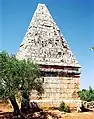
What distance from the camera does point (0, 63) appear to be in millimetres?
17109

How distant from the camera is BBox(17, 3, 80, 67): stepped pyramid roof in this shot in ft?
67.1

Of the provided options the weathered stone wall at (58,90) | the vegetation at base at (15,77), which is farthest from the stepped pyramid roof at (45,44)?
the vegetation at base at (15,77)

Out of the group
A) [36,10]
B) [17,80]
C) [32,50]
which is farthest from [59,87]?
[36,10]

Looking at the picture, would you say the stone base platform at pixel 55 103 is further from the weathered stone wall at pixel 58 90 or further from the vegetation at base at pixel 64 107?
the vegetation at base at pixel 64 107

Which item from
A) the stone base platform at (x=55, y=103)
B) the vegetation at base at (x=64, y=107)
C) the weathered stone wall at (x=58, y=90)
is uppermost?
the weathered stone wall at (x=58, y=90)

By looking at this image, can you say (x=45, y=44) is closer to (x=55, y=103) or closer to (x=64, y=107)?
(x=55, y=103)

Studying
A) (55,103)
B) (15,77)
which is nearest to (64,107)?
(55,103)

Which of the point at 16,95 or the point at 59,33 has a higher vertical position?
the point at 59,33

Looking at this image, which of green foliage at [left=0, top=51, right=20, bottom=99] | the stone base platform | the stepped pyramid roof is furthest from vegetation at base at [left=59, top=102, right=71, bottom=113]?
green foliage at [left=0, top=51, right=20, bottom=99]

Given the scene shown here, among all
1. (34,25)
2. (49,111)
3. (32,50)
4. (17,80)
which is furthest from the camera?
(34,25)

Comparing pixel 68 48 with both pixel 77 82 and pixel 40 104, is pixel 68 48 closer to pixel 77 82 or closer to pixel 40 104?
pixel 77 82

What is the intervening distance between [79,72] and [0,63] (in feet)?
21.4

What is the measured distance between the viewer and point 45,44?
21172mm

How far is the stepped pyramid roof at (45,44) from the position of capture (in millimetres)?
20438
